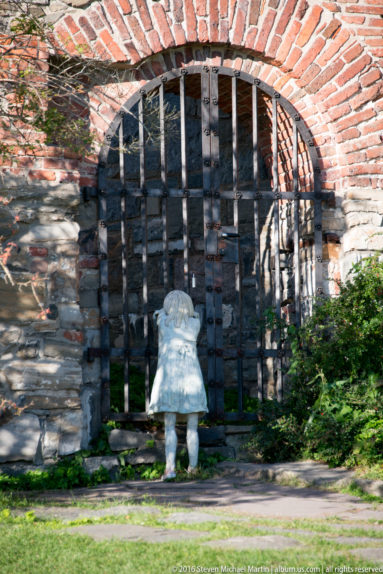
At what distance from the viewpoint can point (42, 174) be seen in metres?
5.36

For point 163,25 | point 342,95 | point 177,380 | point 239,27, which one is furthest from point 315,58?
point 177,380

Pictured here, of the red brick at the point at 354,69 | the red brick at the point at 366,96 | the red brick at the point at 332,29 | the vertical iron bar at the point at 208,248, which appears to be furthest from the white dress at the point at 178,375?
the red brick at the point at 332,29

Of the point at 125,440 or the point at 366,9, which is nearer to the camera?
the point at 125,440

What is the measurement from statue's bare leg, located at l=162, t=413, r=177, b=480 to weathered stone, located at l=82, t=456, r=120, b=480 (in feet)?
1.28

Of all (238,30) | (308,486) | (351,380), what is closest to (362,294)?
(351,380)

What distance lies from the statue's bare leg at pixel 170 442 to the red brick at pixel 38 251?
4.67ft

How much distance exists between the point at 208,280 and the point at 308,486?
6.12ft

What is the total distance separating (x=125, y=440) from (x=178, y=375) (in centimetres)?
70

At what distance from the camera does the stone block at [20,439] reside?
5039 mm

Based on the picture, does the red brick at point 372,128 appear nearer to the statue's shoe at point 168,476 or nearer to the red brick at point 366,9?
the red brick at point 366,9

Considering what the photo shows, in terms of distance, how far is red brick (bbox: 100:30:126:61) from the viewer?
18.5ft

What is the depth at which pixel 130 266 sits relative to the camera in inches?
301

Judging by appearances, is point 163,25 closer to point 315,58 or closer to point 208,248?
point 315,58

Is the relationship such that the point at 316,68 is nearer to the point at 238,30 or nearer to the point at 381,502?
the point at 238,30
